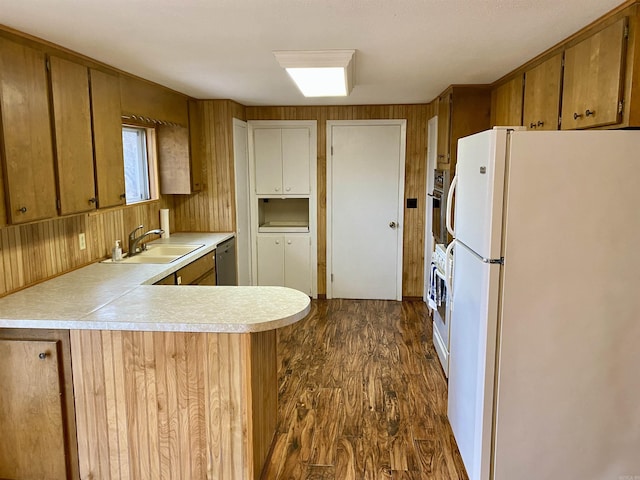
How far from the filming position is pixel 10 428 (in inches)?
88.3

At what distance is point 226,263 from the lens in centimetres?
467

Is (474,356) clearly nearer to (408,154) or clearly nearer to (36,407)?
(36,407)

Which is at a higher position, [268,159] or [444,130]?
[444,130]

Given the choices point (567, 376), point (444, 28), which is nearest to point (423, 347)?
point (567, 376)

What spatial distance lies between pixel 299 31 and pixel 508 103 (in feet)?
6.33

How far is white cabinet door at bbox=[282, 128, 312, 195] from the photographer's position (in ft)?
17.8

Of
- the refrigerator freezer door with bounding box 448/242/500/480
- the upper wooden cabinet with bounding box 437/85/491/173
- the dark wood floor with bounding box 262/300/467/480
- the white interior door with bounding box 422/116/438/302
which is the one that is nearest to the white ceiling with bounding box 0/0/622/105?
the upper wooden cabinet with bounding box 437/85/491/173

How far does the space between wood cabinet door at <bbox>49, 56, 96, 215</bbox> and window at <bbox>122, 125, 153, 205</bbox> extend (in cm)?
109

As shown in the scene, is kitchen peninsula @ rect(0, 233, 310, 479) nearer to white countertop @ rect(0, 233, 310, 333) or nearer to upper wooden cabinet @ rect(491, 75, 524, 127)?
white countertop @ rect(0, 233, 310, 333)

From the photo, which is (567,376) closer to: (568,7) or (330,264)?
(568,7)

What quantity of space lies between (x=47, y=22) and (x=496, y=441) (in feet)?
9.24

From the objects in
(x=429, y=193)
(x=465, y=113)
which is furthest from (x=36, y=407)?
(x=429, y=193)

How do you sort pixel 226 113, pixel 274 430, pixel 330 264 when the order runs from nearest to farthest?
pixel 274 430, pixel 226 113, pixel 330 264

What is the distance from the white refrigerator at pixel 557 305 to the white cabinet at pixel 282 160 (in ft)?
11.2
